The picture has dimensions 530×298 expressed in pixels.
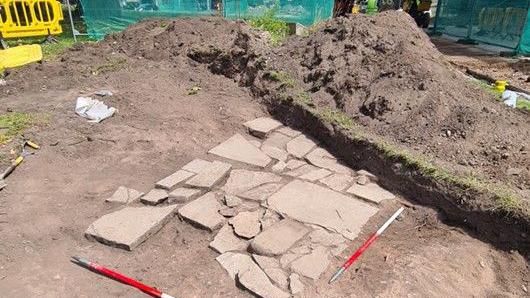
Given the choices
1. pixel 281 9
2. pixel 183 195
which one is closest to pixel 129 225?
pixel 183 195

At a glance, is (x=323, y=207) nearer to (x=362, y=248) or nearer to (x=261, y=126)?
(x=362, y=248)

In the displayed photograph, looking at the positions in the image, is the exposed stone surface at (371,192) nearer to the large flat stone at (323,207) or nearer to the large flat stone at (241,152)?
the large flat stone at (323,207)

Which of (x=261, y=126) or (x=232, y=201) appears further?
(x=261, y=126)

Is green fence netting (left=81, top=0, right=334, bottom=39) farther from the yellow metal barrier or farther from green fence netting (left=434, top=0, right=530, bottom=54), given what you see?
green fence netting (left=434, top=0, right=530, bottom=54)

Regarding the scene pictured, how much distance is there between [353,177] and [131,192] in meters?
2.22

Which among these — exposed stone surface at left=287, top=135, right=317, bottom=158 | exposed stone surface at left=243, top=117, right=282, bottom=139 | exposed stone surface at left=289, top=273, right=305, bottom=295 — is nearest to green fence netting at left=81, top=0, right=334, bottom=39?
exposed stone surface at left=243, top=117, right=282, bottom=139

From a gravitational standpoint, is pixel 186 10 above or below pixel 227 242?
above

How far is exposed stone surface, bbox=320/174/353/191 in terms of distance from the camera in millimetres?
3809

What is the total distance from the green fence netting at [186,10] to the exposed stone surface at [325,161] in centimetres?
679

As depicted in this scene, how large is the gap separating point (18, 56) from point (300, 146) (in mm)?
6369

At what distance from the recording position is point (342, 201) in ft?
11.7

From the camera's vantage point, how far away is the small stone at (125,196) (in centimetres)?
349

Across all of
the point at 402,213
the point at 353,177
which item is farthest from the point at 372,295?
the point at 353,177

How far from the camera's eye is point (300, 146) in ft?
15.4
